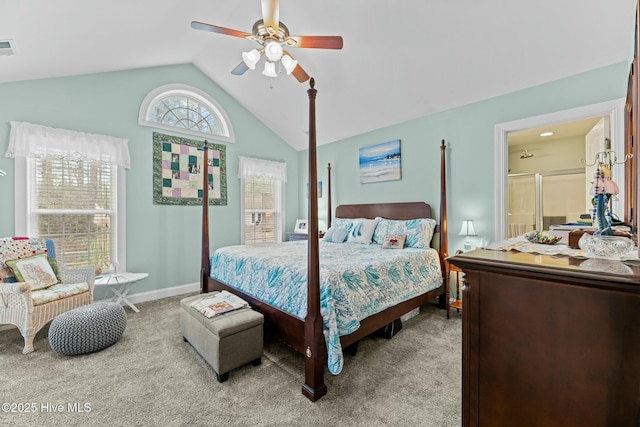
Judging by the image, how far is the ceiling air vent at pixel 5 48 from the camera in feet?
7.52

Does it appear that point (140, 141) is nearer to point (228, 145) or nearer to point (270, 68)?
point (228, 145)

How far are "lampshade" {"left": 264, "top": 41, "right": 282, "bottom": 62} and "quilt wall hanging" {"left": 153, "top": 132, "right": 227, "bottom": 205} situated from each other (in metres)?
2.00

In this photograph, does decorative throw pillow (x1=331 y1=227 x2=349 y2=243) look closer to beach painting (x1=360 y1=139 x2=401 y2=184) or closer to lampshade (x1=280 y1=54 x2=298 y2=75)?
beach painting (x1=360 y1=139 x2=401 y2=184)

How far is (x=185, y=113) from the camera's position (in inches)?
169

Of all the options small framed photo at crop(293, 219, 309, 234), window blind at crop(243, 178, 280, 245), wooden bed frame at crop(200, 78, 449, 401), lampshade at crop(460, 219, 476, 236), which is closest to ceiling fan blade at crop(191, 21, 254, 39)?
wooden bed frame at crop(200, 78, 449, 401)

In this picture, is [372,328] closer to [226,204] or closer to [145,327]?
[145,327]

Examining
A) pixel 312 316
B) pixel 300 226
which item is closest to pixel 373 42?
pixel 312 316

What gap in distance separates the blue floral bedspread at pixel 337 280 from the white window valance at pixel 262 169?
1917mm

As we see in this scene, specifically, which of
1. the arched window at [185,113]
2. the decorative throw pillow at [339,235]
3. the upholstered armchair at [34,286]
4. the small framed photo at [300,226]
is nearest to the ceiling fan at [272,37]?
the arched window at [185,113]

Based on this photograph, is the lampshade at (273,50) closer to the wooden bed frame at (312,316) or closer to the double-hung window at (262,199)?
the wooden bed frame at (312,316)

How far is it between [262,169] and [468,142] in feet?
10.9

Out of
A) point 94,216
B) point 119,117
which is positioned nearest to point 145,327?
point 94,216

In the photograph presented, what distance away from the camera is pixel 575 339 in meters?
0.90

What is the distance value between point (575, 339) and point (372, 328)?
1584 mm
